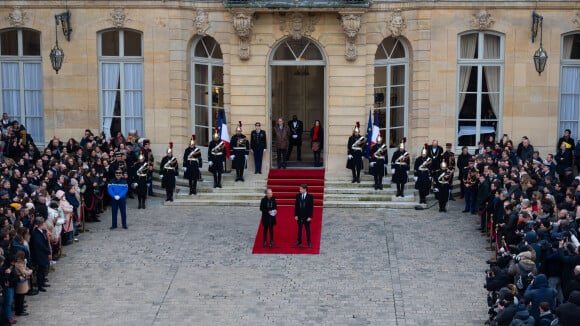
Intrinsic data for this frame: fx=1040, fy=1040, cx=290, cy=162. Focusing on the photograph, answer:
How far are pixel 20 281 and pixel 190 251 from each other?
574 cm

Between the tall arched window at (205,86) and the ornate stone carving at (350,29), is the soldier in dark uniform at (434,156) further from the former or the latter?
the tall arched window at (205,86)

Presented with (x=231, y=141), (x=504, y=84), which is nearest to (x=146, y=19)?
(x=231, y=141)

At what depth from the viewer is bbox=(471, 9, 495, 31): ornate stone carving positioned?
30.7 meters

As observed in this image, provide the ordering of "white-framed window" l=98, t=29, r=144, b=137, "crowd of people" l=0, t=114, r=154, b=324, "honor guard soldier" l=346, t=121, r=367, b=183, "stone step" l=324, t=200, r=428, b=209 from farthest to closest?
"white-framed window" l=98, t=29, r=144, b=137, "honor guard soldier" l=346, t=121, r=367, b=183, "stone step" l=324, t=200, r=428, b=209, "crowd of people" l=0, t=114, r=154, b=324

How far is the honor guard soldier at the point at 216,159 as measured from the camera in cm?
3000

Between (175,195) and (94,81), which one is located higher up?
(94,81)

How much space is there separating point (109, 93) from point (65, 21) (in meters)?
2.58

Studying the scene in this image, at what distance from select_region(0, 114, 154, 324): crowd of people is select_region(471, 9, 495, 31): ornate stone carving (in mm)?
10308

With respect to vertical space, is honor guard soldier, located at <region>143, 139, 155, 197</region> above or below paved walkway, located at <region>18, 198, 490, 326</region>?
above

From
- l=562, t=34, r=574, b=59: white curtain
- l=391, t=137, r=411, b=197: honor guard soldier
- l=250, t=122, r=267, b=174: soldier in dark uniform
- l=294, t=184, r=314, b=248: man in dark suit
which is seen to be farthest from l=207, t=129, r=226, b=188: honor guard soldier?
l=562, t=34, r=574, b=59: white curtain

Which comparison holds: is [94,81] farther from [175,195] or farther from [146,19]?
[175,195]

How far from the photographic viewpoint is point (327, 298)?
21.7 m

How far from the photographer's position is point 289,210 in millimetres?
28812

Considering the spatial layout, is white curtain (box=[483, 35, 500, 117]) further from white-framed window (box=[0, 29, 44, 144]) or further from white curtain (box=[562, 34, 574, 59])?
white-framed window (box=[0, 29, 44, 144])
